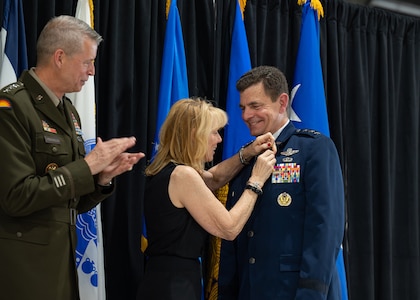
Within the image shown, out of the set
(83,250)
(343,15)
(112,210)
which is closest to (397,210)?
(343,15)

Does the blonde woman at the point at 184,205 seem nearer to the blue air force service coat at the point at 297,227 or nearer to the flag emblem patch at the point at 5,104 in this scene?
the blue air force service coat at the point at 297,227

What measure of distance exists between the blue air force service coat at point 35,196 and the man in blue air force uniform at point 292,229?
735mm

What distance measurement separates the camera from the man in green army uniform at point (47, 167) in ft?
6.40

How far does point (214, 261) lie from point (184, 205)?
122 centimetres

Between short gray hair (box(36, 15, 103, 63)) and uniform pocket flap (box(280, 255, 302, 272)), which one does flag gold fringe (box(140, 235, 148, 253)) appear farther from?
short gray hair (box(36, 15, 103, 63))

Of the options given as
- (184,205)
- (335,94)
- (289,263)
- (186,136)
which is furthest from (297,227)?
(335,94)

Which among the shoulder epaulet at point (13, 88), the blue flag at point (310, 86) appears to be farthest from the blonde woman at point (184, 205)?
the blue flag at point (310, 86)

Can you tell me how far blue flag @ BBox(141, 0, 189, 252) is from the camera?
3273 mm

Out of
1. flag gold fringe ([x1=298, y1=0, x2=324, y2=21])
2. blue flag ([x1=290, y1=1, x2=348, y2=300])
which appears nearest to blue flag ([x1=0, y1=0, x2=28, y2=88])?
blue flag ([x1=290, y1=1, x2=348, y2=300])

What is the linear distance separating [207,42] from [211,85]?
272mm

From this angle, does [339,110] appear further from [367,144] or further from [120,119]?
[120,119]

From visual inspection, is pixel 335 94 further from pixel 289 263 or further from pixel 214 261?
pixel 289 263

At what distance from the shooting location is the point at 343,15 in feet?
14.0

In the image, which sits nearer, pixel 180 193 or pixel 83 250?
pixel 180 193
